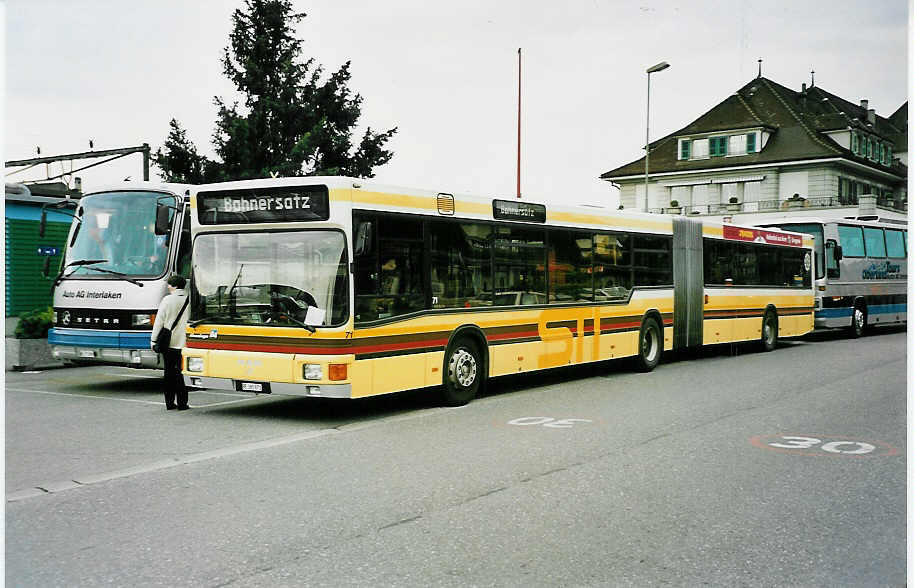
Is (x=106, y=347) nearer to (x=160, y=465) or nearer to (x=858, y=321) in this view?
(x=160, y=465)

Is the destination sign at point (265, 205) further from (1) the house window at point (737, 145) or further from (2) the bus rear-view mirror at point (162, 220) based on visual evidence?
(1) the house window at point (737, 145)

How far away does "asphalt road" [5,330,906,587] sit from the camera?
17.0 ft

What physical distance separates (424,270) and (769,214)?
4699 centimetres

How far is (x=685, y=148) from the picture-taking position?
6225 centimetres

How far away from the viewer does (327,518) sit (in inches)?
244

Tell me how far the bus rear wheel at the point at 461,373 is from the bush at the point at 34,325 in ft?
29.7

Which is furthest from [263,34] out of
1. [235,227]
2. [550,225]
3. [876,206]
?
[876,206]

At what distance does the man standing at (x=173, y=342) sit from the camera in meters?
11.6

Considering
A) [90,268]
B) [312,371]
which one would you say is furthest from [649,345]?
[90,268]

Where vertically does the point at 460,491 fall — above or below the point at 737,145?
below

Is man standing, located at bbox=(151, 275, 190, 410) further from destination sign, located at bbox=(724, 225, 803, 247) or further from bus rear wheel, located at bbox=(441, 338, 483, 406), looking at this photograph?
destination sign, located at bbox=(724, 225, 803, 247)

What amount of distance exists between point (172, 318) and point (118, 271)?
255 cm

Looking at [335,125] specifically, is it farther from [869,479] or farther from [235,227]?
[869,479]

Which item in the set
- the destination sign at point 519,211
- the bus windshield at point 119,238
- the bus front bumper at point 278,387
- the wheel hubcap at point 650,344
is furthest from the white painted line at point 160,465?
the wheel hubcap at point 650,344
